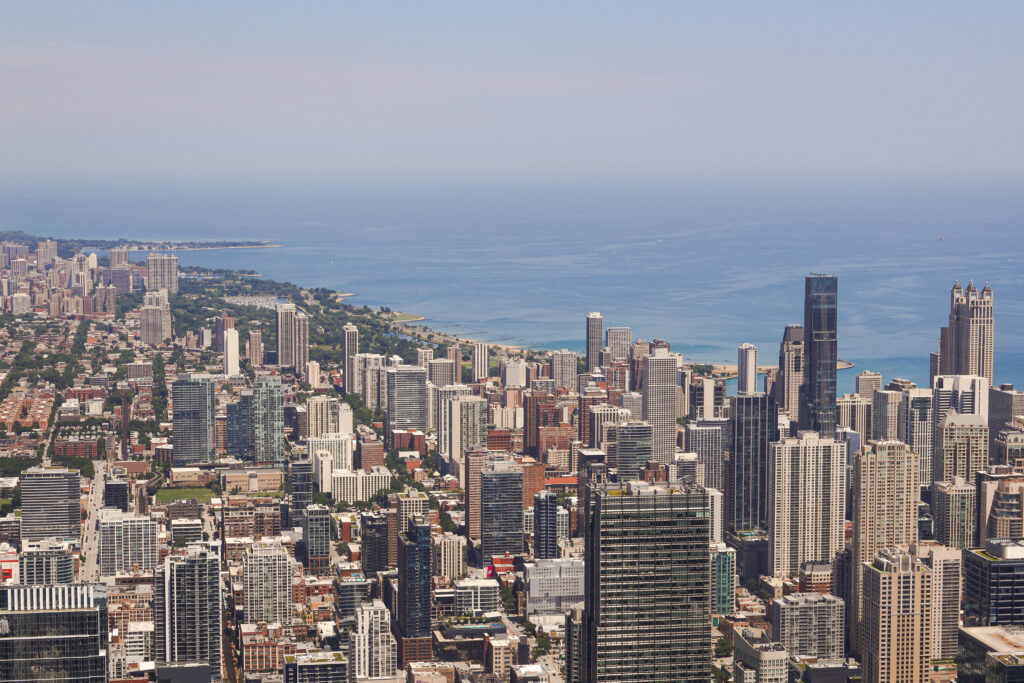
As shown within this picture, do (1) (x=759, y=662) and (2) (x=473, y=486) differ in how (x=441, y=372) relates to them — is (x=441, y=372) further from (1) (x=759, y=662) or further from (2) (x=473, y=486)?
(1) (x=759, y=662)

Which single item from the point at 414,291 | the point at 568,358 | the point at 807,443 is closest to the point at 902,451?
the point at 807,443

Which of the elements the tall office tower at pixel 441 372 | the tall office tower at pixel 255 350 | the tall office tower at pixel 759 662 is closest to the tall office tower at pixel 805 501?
the tall office tower at pixel 759 662

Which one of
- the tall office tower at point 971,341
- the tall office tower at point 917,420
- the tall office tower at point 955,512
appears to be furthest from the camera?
the tall office tower at point 971,341

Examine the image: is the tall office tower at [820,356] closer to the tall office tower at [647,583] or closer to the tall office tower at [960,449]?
the tall office tower at [960,449]

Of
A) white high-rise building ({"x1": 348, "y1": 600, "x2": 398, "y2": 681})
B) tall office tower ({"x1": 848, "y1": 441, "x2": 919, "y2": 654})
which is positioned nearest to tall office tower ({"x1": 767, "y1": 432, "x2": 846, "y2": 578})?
tall office tower ({"x1": 848, "y1": 441, "x2": 919, "y2": 654})

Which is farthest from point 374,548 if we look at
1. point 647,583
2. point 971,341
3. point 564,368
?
point 564,368
